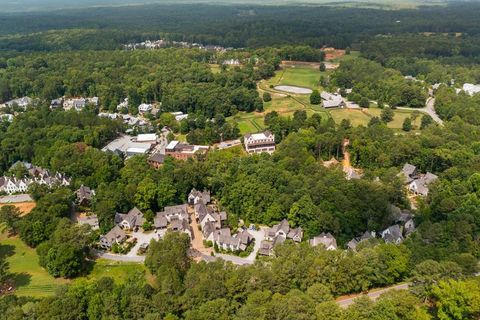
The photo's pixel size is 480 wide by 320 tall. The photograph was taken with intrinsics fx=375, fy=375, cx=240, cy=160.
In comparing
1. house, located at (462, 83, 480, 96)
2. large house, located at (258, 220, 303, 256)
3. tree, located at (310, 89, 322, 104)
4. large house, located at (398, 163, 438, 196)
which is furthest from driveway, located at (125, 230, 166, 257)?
house, located at (462, 83, 480, 96)

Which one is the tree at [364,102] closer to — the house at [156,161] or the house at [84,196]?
the house at [156,161]

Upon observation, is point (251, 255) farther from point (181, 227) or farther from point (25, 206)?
point (25, 206)

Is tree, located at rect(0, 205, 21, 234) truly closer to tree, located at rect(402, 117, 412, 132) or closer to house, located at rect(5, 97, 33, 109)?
house, located at rect(5, 97, 33, 109)

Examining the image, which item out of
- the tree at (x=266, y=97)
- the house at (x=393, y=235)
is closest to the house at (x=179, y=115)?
the tree at (x=266, y=97)

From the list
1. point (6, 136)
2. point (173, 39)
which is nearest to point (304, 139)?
point (6, 136)

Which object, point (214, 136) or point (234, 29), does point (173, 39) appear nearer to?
point (234, 29)
